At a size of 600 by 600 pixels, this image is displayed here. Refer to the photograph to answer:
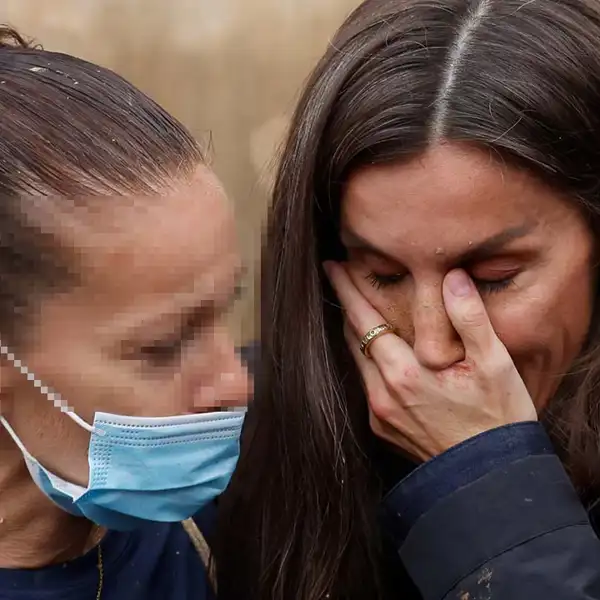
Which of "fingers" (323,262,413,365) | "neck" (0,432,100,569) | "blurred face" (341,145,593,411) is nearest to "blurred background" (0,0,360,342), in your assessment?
"fingers" (323,262,413,365)

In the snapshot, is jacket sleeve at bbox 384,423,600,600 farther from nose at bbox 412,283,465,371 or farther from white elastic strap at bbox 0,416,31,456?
white elastic strap at bbox 0,416,31,456

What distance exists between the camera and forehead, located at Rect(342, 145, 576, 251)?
1.30 m

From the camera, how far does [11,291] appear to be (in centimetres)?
112

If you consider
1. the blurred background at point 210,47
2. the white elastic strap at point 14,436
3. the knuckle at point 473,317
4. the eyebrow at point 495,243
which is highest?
the blurred background at point 210,47

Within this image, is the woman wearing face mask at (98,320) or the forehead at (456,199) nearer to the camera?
the woman wearing face mask at (98,320)

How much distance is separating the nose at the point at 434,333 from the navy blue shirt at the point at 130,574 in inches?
Answer: 19.6

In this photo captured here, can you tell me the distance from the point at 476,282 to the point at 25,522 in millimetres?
745

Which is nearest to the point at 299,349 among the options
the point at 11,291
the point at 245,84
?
the point at 11,291

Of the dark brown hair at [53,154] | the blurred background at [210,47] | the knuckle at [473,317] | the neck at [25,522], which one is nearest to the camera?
the dark brown hair at [53,154]

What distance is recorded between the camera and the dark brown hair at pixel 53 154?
3.59 ft

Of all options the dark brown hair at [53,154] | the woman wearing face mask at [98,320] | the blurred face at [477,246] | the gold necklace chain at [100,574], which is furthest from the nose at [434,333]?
the gold necklace chain at [100,574]

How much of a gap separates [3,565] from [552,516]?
0.75 meters

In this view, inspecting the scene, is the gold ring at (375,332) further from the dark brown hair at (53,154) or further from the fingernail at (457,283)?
the dark brown hair at (53,154)

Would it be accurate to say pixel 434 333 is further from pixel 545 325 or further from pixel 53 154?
pixel 53 154
